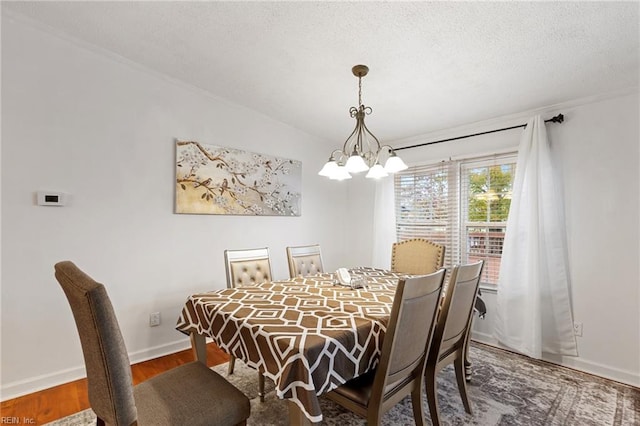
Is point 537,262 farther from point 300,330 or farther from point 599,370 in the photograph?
point 300,330

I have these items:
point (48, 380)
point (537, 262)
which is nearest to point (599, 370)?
point (537, 262)

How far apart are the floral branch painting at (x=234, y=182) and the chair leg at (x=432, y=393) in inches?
87.9

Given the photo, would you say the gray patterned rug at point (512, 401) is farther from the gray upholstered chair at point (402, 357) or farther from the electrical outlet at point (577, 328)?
the gray upholstered chair at point (402, 357)

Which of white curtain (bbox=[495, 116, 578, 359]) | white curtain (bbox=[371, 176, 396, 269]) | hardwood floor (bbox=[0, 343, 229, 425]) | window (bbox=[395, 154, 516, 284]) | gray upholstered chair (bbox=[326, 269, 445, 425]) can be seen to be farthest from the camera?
white curtain (bbox=[371, 176, 396, 269])

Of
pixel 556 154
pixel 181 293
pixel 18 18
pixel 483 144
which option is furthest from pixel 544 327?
pixel 18 18

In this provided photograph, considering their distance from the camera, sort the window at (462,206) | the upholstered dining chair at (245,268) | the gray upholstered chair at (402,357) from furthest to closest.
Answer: the window at (462,206) → the upholstered dining chair at (245,268) → the gray upholstered chair at (402,357)

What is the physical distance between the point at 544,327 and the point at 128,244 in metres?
3.71

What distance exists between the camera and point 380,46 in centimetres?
201

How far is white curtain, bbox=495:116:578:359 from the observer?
2.68m

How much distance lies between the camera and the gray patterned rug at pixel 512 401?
1.83 m

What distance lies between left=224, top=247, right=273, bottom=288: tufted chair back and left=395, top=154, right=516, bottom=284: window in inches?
82.4

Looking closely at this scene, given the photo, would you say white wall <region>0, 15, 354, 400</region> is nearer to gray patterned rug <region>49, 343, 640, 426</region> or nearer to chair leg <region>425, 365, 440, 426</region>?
gray patterned rug <region>49, 343, 640, 426</region>

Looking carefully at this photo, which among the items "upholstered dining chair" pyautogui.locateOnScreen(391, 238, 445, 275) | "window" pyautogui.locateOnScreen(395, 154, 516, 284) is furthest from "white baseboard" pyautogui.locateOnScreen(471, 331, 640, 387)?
"upholstered dining chair" pyautogui.locateOnScreen(391, 238, 445, 275)

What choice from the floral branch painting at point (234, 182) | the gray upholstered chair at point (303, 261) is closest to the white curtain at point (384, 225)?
the floral branch painting at point (234, 182)
